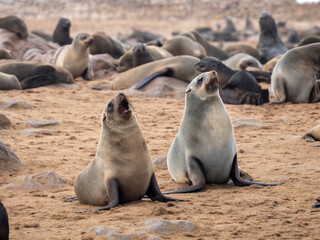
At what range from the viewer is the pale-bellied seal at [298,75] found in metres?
9.25

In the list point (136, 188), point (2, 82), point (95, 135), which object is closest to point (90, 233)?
point (136, 188)

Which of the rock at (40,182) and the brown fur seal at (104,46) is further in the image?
the brown fur seal at (104,46)

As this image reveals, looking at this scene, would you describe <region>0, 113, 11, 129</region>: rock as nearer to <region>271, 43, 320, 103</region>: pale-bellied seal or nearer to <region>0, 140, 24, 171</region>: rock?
<region>0, 140, 24, 171</region>: rock

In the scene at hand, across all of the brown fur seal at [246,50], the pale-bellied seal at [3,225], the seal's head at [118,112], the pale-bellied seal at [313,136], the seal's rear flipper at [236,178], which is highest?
the seal's head at [118,112]

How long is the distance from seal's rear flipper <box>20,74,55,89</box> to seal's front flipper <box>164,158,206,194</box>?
690cm

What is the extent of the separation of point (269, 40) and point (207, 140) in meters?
12.3

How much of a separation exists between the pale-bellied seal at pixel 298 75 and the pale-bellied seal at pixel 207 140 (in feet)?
16.0

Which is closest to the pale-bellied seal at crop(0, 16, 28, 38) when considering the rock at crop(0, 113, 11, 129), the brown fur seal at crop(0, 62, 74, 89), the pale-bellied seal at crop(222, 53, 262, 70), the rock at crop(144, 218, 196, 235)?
the brown fur seal at crop(0, 62, 74, 89)

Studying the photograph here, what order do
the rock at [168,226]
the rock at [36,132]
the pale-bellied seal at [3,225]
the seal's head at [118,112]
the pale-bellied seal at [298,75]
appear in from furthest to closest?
the pale-bellied seal at [298,75]
the rock at [36,132]
the seal's head at [118,112]
the rock at [168,226]
the pale-bellied seal at [3,225]

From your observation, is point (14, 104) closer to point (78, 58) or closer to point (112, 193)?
point (78, 58)

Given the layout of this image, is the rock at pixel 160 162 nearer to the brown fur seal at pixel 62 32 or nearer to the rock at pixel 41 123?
the rock at pixel 41 123

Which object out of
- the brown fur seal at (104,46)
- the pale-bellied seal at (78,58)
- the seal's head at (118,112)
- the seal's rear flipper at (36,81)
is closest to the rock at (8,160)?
the seal's head at (118,112)

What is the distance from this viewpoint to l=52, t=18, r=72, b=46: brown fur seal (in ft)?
59.6

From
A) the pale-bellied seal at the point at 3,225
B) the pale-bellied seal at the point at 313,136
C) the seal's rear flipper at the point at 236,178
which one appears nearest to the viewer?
the pale-bellied seal at the point at 3,225
